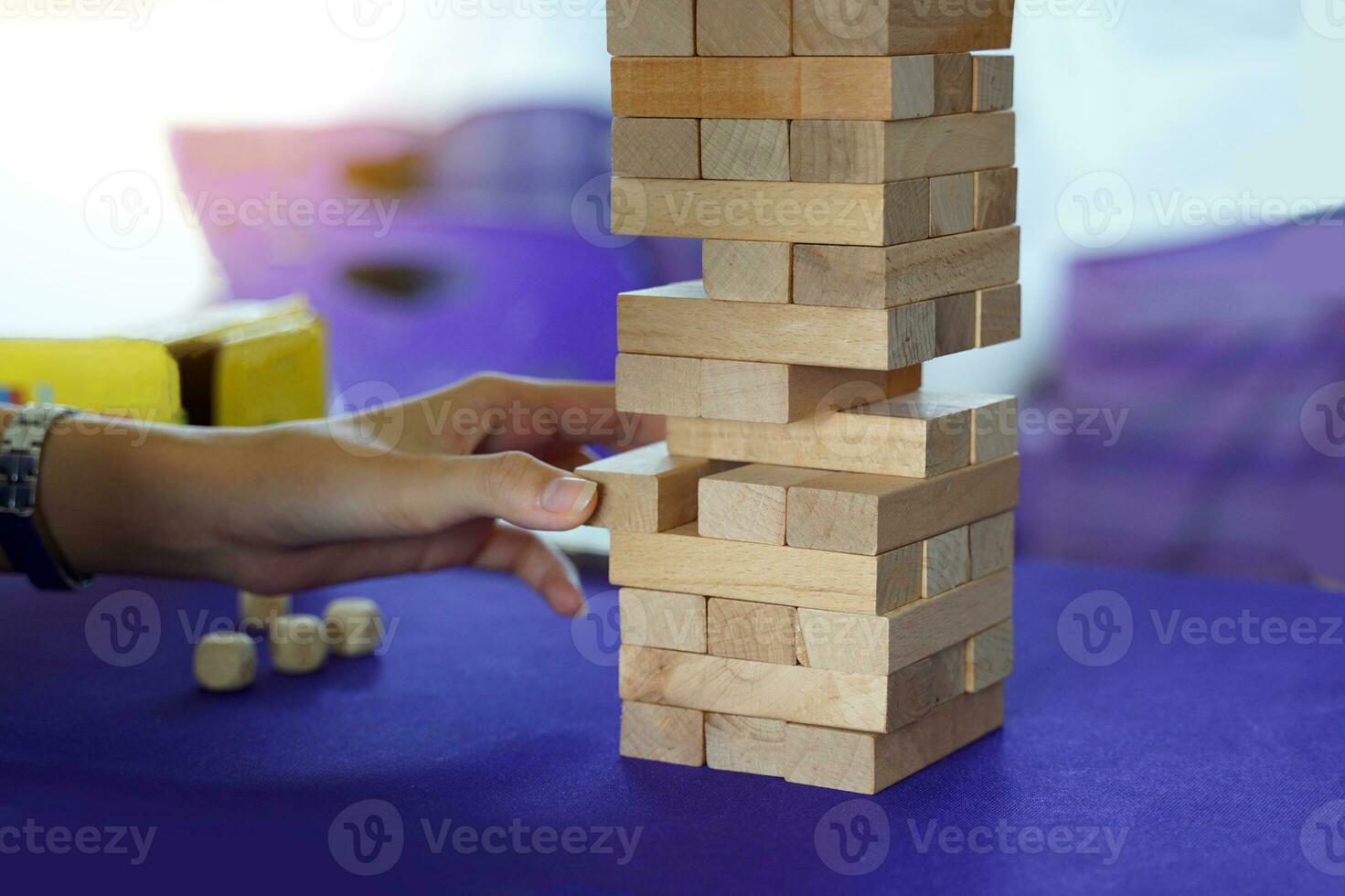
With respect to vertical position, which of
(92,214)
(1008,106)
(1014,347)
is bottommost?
(1014,347)

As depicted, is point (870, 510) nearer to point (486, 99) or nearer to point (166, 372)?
point (166, 372)

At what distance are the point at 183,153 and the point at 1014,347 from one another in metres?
1.73

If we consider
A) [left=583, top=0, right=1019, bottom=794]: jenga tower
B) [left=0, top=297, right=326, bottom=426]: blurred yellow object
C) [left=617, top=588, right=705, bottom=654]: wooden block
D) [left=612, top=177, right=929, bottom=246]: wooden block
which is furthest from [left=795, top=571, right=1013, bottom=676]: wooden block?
[left=0, top=297, right=326, bottom=426]: blurred yellow object

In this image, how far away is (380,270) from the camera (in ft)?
10.3

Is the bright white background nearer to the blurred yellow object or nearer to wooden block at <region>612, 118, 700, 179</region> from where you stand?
the blurred yellow object

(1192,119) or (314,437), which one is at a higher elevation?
(1192,119)

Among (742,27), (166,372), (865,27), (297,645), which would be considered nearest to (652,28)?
(742,27)

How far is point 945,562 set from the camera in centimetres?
162

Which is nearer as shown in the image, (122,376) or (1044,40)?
(122,376)

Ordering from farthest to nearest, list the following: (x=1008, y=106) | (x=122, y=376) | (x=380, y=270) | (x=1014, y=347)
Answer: (x=380, y=270), (x=1014, y=347), (x=122, y=376), (x=1008, y=106)

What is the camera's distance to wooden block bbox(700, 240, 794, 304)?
1.53 meters

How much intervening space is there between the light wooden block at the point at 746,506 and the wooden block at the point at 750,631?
0.07 metres

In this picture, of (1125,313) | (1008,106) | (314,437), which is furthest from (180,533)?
(1125,313)

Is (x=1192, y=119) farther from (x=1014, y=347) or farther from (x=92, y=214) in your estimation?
(x=92, y=214)
